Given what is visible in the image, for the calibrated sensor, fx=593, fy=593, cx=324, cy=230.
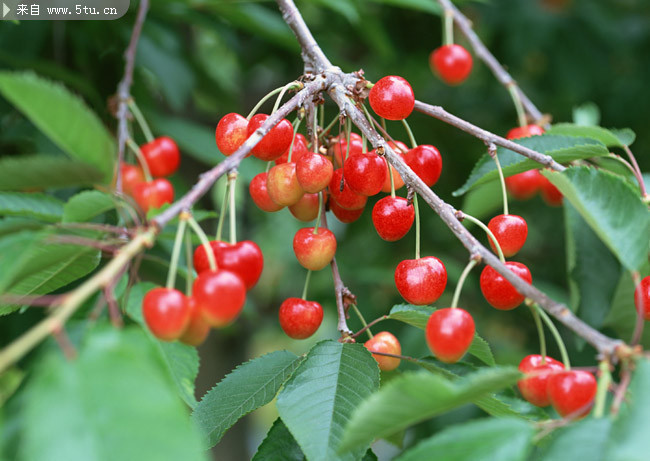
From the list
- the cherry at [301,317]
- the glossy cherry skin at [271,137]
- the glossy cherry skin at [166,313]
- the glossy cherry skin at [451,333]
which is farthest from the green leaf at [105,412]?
the cherry at [301,317]

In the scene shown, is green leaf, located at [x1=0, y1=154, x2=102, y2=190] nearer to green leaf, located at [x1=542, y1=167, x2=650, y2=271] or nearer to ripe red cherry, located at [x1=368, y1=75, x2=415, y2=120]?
ripe red cherry, located at [x1=368, y1=75, x2=415, y2=120]

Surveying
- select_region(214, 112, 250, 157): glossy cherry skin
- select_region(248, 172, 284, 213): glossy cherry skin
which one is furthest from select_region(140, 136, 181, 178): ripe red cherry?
select_region(214, 112, 250, 157): glossy cherry skin

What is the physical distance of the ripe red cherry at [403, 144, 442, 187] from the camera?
1.34m

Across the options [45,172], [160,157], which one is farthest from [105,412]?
[160,157]

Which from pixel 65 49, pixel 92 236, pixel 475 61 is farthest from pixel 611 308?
pixel 475 61

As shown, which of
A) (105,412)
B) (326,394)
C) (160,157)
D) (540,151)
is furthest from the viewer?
(160,157)

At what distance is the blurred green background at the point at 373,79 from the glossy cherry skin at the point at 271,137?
101cm

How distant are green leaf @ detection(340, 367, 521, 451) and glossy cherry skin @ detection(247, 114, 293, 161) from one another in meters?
0.57

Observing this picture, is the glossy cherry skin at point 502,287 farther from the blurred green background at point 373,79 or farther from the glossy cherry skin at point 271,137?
the blurred green background at point 373,79

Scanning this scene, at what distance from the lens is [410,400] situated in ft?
2.52

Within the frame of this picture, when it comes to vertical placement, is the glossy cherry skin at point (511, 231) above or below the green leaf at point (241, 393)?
above

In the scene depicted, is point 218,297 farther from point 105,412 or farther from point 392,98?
point 392,98

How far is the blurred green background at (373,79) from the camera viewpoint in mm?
2301

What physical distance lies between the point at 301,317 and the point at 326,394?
1.06ft
